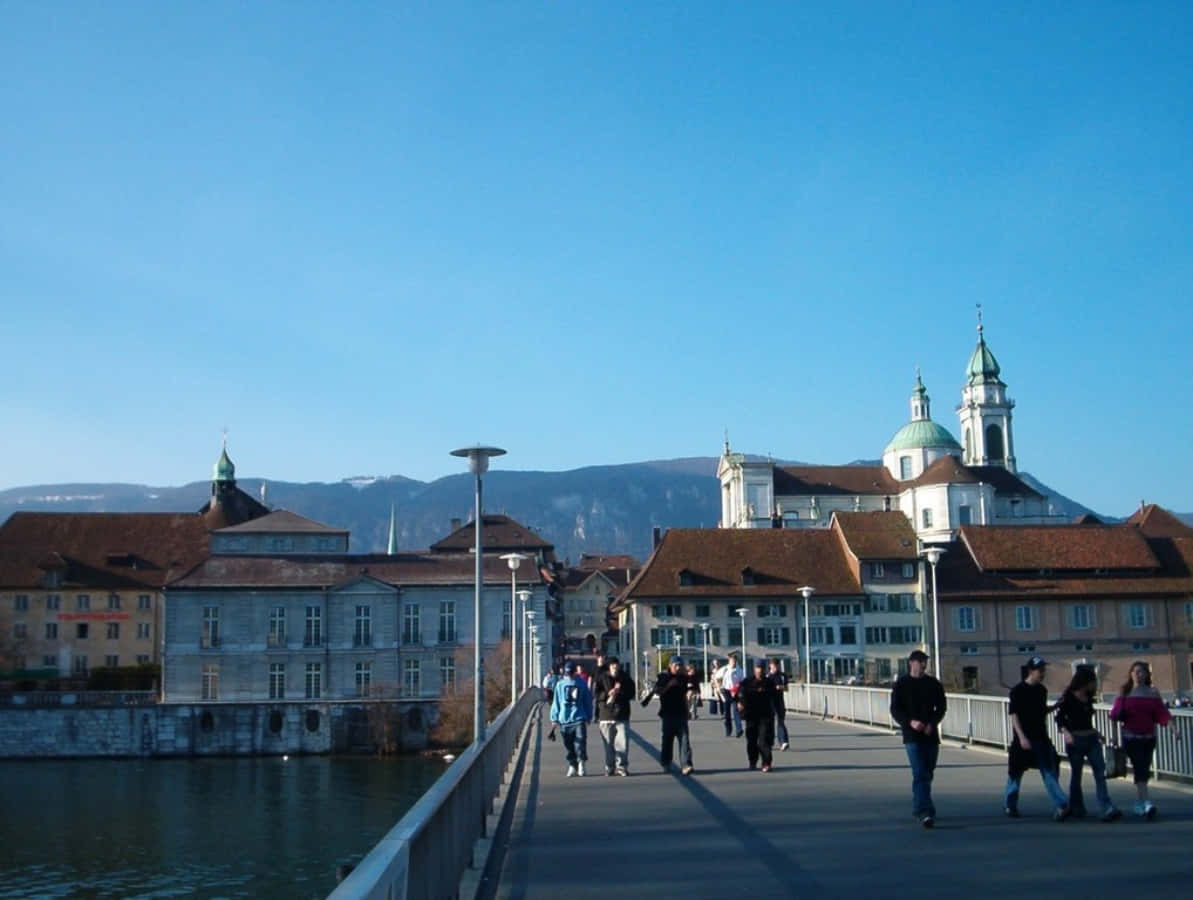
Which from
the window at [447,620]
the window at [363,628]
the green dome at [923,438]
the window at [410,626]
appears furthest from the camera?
the green dome at [923,438]

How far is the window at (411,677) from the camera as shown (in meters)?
82.6

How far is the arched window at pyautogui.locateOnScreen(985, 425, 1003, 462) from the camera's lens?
493 ft

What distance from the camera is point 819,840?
1277cm

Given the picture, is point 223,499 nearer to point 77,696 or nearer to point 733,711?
point 77,696

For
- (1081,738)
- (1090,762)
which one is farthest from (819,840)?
(1090,762)

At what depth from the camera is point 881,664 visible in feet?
295

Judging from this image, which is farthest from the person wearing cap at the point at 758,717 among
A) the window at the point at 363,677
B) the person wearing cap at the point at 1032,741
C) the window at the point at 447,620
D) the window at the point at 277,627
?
the window at the point at 277,627

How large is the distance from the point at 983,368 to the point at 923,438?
60.0 feet

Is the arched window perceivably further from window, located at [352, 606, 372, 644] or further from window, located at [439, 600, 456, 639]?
window, located at [352, 606, 372, 644]

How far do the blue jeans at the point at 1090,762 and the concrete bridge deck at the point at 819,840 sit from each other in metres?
0.27

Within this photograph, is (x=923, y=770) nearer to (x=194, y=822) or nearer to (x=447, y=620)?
(x=194, y=822)

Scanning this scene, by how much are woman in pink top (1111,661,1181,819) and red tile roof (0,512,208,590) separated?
311ft

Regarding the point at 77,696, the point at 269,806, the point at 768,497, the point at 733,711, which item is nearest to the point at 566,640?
the point at 768,497

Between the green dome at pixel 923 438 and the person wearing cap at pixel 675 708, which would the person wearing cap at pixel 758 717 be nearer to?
the person wearing cap at pixel 675 708
